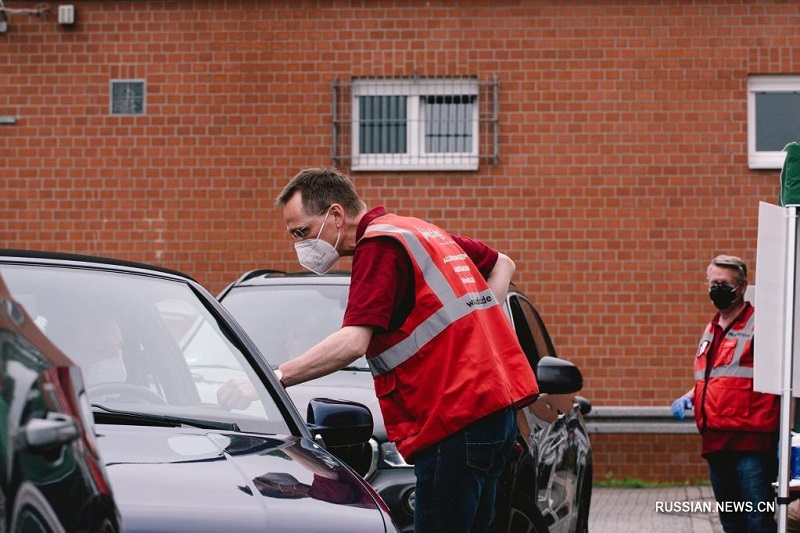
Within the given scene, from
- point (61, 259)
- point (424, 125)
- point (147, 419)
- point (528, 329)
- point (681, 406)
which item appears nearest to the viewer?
point (147, 419)

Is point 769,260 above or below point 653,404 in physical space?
above

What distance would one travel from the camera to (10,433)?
1.93 m

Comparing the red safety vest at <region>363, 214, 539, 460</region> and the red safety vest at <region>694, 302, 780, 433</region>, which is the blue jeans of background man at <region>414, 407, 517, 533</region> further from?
the red safety vest at <region>694, 302, 780, 433</region>

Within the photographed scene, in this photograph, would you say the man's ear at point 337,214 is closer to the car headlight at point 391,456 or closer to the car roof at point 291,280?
the car headlight at point 391,456

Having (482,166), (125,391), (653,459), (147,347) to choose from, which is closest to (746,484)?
(147,347)

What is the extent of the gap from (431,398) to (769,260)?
9.31 feet

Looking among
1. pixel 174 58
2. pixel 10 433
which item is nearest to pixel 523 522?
pixel 10 433

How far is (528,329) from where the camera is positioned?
7395 millimetres

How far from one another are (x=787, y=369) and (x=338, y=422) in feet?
10.0

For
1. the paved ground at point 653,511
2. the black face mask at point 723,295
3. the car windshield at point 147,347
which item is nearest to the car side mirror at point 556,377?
the black face mask at point 723,295

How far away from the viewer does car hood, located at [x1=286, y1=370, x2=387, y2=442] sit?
6176mm

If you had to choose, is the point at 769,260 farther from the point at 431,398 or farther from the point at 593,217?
the point at 593,217

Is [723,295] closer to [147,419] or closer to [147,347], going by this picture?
[147,347]

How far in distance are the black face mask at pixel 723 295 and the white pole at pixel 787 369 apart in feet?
4.22
